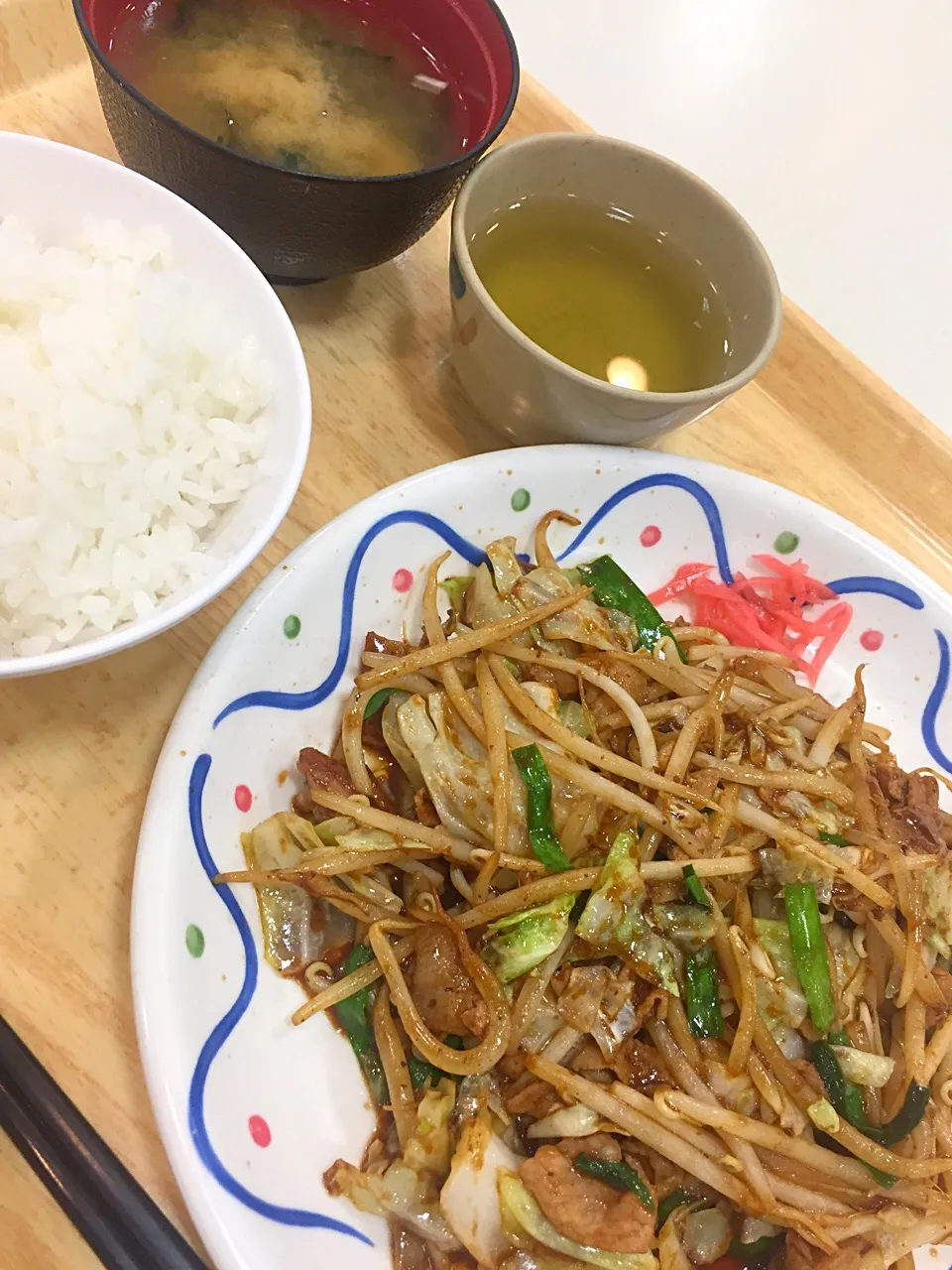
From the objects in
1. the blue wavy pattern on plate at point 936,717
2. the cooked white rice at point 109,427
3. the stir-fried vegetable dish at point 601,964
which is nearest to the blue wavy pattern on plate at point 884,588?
the blue wavy pattern on plate at point 936,717

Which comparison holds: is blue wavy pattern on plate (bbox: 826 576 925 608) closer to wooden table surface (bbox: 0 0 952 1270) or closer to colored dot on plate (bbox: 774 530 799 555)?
colored dot on plate (bbox: 774 530 799 555)

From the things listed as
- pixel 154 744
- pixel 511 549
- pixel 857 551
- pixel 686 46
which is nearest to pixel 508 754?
pixel 511 549

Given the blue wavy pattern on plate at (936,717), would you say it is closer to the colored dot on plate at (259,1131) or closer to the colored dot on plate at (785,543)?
the colored dot on plate at (785,543)

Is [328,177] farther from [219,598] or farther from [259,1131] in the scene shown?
[259,1131]

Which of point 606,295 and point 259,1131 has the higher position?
point 606,295

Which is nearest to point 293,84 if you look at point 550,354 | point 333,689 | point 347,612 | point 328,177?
point 328,177

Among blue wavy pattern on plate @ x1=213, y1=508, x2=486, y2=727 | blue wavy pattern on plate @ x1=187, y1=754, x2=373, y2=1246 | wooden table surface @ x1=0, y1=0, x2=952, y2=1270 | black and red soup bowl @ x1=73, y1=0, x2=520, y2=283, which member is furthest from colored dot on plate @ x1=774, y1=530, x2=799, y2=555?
blue wavy pattern on plate @ x1=187, y1=754, x2=373, y2=1246
